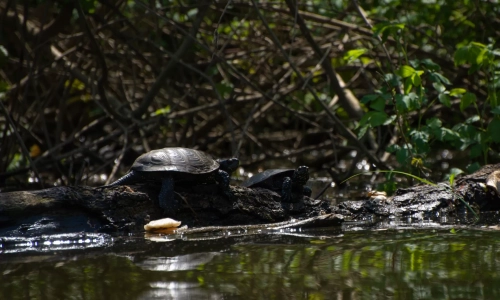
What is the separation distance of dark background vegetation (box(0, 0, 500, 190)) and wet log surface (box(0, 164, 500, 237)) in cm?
66

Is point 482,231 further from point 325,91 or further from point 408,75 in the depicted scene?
point 325,91

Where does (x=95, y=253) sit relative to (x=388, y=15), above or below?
below

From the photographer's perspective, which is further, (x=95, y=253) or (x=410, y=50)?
(x=410, y=50)

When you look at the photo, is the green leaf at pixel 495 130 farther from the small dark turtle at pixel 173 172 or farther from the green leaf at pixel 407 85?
the small dark turtle at pixel 173 172

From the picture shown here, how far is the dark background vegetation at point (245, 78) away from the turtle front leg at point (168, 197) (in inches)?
69.3

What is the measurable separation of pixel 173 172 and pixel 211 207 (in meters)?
0.32

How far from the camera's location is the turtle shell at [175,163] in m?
4.14

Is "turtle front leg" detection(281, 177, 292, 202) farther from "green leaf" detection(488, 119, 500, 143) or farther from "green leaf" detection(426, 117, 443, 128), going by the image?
"green leaf" detection(488, 119, 500, 143)

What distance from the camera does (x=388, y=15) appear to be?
7.20 m

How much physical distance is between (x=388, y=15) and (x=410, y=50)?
3.07ft

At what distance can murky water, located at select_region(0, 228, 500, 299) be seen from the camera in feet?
8.59

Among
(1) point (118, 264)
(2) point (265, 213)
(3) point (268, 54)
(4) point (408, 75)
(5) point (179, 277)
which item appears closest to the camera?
(5) point (179, 277)

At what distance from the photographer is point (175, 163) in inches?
164

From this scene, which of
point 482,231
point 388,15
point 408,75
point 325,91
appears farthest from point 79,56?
point 482,231
